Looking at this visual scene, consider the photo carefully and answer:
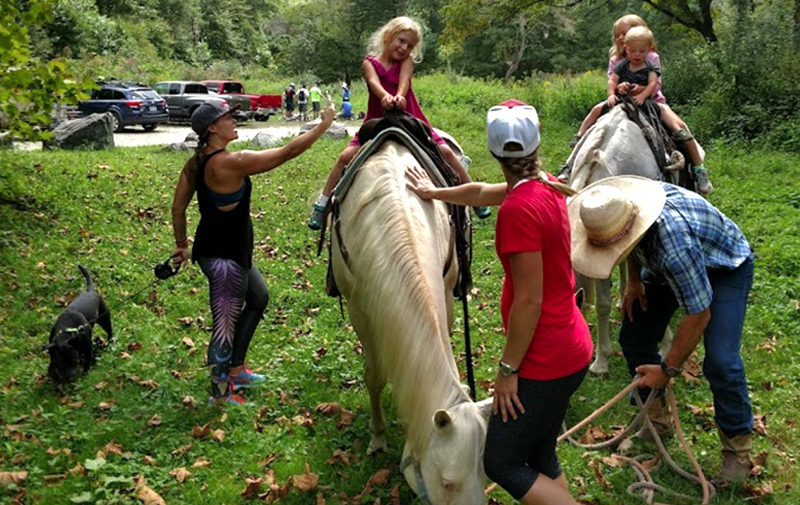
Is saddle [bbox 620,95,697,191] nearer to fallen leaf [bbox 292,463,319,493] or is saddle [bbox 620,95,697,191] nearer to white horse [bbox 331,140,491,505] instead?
white horse [bbox 331,140,491,505]

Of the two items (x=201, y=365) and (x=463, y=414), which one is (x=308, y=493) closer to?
(x=463, y=414)

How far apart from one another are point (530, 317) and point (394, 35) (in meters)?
3.02

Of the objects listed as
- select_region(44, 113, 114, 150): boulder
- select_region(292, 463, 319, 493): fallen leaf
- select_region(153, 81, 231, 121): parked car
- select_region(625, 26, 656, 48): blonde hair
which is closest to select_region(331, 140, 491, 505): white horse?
select_region(292, 463, 319, 493): fallen leaf

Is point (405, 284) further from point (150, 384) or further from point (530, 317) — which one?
point (150, 384)

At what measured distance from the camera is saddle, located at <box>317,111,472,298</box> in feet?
12.8

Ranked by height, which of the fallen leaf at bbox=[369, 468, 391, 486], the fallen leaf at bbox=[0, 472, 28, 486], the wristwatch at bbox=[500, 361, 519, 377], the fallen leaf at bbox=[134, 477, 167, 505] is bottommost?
the fallen leaf at bbox=[134, 477, 167, 505]

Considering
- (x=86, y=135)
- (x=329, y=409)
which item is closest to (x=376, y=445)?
(x=329, y=409)

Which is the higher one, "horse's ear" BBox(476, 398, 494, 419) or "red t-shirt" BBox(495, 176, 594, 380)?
"red t-shirt" BBox(495, 176, 594, 380)

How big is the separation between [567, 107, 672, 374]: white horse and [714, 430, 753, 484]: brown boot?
5.07 ft

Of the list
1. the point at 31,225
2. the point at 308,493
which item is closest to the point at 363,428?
the point at 308,493

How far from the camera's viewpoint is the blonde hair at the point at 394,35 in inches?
186

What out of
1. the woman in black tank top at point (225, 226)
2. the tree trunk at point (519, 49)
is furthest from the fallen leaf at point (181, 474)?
the tree trunk at point (519, 49)

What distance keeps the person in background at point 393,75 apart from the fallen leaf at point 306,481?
1.70 meters

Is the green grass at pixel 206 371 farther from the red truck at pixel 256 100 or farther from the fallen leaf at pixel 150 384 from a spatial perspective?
the red truck at pixel 256 100
